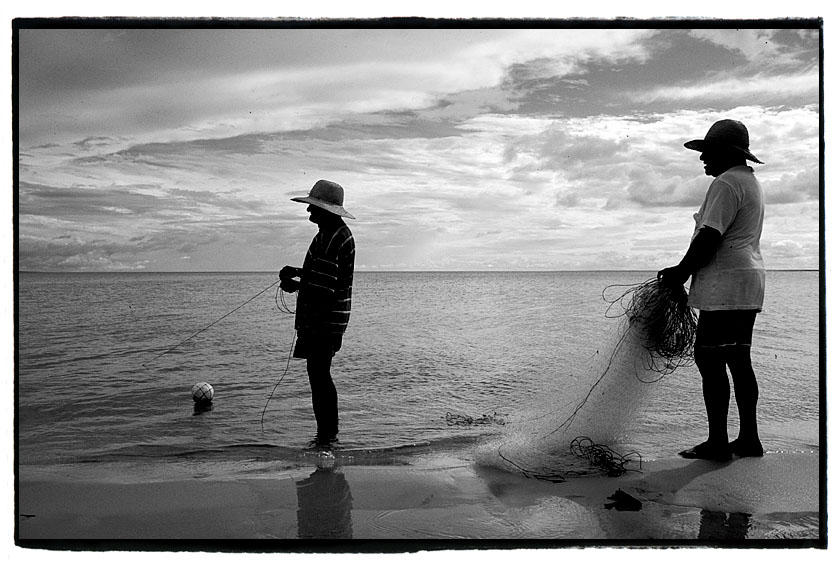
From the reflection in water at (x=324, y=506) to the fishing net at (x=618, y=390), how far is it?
3.21 ft

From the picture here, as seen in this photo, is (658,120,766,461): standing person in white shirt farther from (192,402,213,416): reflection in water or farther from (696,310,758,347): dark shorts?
(192,402,213,416): reflection in water

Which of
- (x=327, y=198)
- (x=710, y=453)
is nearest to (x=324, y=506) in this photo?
(x=327, y=198)

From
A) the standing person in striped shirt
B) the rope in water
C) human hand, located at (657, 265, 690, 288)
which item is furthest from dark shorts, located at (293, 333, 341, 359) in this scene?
human hand, located at (657, 265, 690, 288)

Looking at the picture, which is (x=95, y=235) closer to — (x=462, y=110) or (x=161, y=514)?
(x=462, y=110)

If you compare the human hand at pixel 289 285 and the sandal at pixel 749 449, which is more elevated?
the human hand at pixel 289 285

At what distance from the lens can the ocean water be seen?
16.6 feet

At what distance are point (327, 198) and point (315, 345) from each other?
1.02 meters

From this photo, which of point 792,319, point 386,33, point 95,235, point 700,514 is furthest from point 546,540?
point 792,319

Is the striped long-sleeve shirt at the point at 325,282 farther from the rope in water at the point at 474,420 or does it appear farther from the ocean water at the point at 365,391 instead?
the rope in water at the point at 474,420

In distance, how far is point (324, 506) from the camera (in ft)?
12.7

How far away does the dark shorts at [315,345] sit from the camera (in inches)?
201

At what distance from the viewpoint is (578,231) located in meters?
24.9

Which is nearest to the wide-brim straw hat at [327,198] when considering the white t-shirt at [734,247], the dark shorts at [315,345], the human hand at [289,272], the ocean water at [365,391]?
the human hand at [289,272]

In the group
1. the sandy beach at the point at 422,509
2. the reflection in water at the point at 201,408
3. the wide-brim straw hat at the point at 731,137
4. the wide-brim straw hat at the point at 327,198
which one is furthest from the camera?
the reflection in water at the point at 201,408
